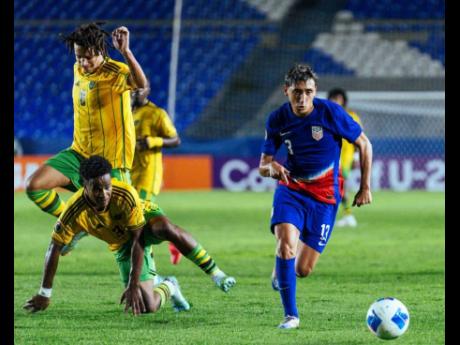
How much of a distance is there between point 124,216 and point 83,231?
16.0 inches

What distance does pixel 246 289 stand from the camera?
8.18m

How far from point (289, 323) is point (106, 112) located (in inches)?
100

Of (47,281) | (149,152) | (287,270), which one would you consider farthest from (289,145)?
(149,152)

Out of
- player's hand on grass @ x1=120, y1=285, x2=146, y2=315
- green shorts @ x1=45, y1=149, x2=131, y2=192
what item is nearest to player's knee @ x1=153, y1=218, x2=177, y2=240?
player's hand on grass @ x1=120, y1=285, x2=146, y2=315

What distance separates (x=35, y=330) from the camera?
624cm

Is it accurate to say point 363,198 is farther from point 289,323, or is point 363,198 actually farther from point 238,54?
point 238,54

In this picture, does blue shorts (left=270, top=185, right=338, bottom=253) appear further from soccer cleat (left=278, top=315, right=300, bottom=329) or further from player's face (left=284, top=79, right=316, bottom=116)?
soccer cleat (left=278, top=315, right=300, bottom=329)

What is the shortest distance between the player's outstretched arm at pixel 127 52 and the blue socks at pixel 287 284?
5.97 feet

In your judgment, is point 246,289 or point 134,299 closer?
point 134,299

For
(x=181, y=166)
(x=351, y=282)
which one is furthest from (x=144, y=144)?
(x=181, y=166)

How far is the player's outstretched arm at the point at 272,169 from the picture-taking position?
6699 millimetres

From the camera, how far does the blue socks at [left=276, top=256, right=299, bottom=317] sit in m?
6.34

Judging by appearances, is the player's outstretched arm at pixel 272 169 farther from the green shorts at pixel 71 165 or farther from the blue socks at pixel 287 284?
the green shorts at pixel 71 165
